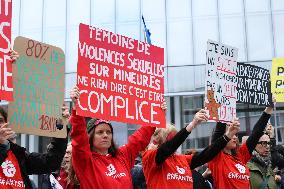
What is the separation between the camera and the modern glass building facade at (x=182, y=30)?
1852 centimetres

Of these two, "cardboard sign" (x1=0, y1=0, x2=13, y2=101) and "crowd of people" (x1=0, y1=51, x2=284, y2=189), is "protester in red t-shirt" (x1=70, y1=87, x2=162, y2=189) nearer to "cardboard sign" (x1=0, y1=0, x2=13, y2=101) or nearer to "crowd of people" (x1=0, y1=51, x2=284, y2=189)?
"crowd of people" (x1=0, y1=51, x2=284, y2=189)

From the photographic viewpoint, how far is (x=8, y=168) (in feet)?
12.5

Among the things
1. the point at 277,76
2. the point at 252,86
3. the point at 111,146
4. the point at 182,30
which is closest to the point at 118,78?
the point at 111,146

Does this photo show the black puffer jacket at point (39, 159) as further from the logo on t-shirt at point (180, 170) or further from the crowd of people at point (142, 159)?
the logo on t-shirt at point (180, 170)

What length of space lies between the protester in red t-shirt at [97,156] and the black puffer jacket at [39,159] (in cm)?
15

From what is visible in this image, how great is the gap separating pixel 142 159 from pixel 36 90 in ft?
4.50

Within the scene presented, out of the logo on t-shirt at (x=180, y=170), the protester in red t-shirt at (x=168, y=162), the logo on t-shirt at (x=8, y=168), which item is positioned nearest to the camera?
the logo on t-shirt at (x=8, y=168)

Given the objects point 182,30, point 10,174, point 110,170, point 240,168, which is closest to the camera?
point 10,174

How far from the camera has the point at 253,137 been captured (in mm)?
6023

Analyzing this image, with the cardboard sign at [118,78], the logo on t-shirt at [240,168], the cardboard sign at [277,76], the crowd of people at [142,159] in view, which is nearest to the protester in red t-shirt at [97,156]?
the crowd of people at [142,159]

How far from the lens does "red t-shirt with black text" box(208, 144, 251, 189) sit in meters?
5.48

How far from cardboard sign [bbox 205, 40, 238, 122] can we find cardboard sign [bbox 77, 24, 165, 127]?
66 cm

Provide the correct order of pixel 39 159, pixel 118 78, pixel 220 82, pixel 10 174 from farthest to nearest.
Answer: pixel 220 82 < pixel 118 78 < pixel 39 159 < pixel 10 174

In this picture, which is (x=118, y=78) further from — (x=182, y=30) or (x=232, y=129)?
(x=182, y=30)
